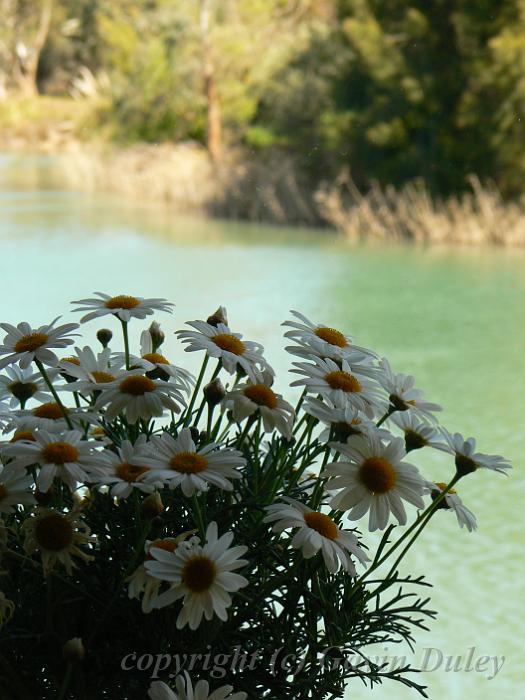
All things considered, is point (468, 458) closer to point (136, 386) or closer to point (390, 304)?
point (136, 386)

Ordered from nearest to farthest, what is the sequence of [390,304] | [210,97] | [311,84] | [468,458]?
1. [468,458]
2. [390,304]
3. [311,84]
4. [210,97]

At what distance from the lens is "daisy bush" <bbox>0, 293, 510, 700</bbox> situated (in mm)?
454

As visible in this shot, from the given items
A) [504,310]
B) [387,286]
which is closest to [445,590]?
[504,310]

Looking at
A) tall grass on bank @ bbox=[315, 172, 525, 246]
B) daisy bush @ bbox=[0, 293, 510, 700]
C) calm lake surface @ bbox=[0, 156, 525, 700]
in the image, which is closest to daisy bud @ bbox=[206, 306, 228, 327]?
daisy bush @ bbox=[0, 293, 510, 700]

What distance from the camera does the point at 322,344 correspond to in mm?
535

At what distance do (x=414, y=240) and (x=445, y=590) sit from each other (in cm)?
325

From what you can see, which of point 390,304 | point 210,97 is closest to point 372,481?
point 390,304

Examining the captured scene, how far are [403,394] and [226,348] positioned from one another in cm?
10

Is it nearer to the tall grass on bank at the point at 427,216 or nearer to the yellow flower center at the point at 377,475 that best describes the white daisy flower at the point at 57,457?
the yellow flower center at the point at 377,475

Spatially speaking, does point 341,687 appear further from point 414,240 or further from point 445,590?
point 414,240

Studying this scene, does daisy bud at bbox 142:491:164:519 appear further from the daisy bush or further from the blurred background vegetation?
the blurred background vegetation

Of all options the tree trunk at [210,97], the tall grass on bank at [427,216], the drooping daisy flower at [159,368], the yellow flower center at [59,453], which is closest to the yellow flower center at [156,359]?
the drooping daisy flower at [159,368]

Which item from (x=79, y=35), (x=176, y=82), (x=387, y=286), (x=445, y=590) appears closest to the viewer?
(x=445, y=590)

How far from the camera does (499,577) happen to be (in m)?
1.30
